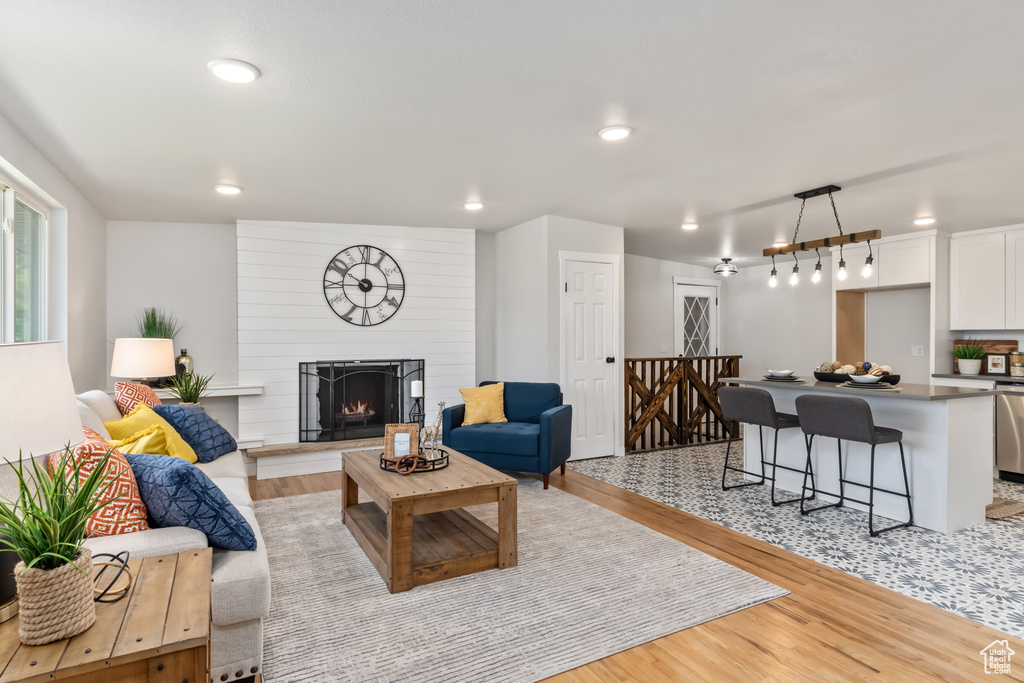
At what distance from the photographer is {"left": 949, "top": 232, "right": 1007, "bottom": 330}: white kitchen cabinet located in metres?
5.34

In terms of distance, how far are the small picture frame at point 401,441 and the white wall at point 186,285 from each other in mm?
2830

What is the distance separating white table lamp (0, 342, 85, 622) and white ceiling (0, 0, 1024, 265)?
128cm

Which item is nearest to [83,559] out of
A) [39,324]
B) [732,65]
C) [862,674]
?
[862,674]

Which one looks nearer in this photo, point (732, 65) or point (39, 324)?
point (732, 65)

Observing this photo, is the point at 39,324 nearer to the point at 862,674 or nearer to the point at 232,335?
the point at 232,335

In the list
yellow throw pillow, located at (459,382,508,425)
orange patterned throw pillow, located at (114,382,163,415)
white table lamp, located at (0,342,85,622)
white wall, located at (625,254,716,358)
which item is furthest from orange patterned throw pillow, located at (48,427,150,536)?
white wall, located at (625,254,716,358)

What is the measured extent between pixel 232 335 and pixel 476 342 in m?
2.42

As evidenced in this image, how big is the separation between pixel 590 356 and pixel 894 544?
285 cm

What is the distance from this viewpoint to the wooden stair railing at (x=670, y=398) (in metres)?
6.00

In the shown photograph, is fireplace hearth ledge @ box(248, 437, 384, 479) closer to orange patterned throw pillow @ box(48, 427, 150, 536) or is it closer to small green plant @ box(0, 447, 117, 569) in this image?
orange patterned throw pillow @ box(48, 427, 150, 536)

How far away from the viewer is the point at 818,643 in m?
2.23

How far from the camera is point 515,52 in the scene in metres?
2.14

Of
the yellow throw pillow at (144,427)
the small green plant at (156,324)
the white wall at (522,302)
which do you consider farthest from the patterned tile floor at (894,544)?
the small green plant at (156,324)

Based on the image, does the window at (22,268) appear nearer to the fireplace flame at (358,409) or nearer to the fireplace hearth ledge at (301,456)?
the fireplace hearth ledge at (301,456)
